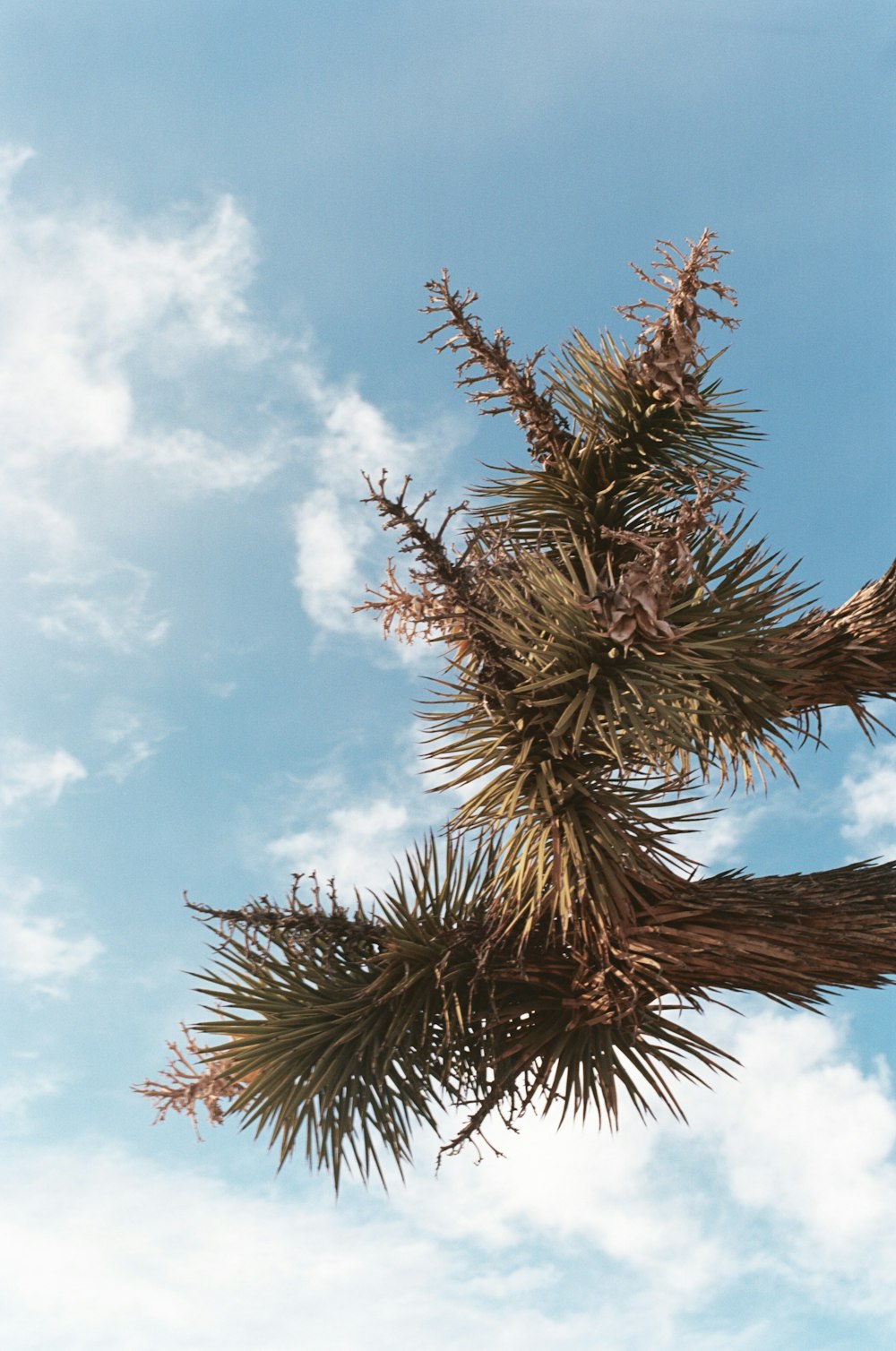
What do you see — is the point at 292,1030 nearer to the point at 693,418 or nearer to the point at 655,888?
the point at 655,888

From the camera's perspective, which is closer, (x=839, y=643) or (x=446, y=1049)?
(x=446, y=1049)

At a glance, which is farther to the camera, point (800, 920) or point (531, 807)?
A: point (800, 920)

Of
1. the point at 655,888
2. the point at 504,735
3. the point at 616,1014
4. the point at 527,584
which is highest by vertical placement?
the point at 527,584

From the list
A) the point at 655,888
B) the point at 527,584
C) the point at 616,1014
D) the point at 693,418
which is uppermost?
the point at 693,418

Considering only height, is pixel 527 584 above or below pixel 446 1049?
above

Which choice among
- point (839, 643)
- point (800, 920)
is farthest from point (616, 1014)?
point (839, 643)

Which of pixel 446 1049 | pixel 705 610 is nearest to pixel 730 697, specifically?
pixel 705 610

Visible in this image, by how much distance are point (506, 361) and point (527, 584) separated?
1.15 meters

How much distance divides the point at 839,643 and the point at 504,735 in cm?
229

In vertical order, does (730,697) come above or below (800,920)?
above

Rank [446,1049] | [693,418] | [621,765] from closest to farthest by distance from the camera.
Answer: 1. [621,765]
2. [446,1049]
3. [693,418]

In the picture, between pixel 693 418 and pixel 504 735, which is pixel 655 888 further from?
pixel 693 418

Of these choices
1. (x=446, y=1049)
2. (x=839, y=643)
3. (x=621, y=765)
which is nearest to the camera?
(x=621, y=765)

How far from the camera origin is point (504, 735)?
5.22 m
